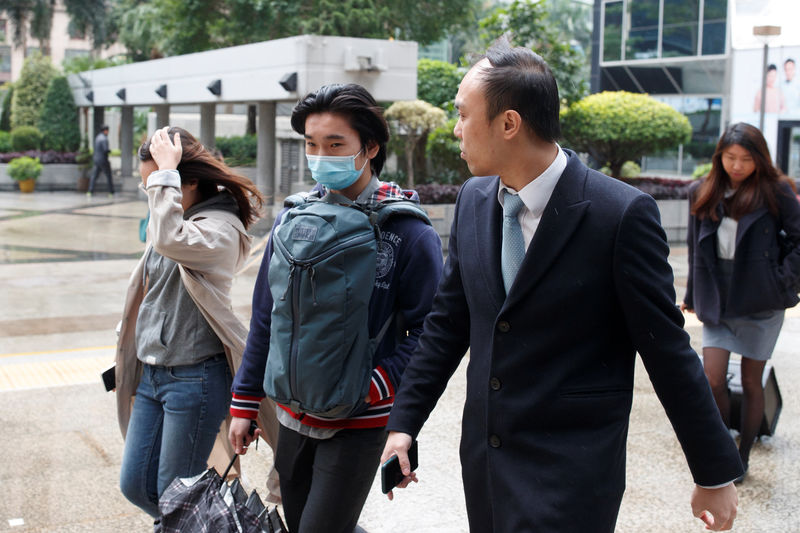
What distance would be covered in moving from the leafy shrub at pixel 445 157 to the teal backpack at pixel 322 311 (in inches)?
493

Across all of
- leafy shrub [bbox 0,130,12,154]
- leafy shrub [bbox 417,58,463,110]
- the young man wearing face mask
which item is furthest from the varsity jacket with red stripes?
leafy shrub [bbox 0,130,12,154]

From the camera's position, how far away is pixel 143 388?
3199 mm

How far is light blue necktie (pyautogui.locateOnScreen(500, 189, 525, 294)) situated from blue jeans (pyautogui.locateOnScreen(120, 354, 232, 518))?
4.52ft

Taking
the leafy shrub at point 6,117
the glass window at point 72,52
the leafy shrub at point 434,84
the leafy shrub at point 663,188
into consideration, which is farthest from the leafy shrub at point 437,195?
the glass window at point 72,52

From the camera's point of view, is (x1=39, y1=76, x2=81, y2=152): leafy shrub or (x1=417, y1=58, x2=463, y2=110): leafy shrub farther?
(x1=39, y1=76, x2=81, y2=152): leafy shrub

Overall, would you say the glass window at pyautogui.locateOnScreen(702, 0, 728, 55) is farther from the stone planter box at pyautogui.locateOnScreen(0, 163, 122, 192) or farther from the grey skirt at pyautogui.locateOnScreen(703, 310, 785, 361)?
the grey skirt at pyautogui.locateOnScreen(703, 310, 785, 361)

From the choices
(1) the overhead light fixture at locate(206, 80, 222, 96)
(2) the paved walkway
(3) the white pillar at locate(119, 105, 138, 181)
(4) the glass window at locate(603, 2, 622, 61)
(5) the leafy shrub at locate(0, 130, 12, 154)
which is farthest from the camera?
(4) the glass window at locate(603, 2, 622, 61)

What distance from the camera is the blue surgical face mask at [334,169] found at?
104 inches

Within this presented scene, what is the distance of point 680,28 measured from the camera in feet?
94.8

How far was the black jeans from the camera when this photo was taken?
256cm

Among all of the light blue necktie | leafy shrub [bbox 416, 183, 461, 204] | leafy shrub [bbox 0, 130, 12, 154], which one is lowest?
leafy shrub [bbox 416, 183, 461, 204]

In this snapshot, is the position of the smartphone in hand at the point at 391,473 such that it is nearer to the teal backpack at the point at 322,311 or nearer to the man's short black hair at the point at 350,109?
the teal backpack at the point at 322,311

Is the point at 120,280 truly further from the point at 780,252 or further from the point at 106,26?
the point at 106,26

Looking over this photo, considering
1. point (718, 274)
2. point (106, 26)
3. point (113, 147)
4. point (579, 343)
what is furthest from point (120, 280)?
point (106, 26)
